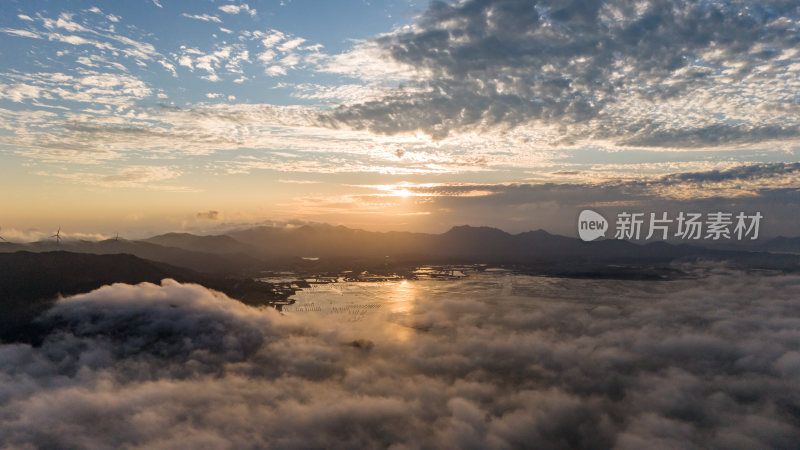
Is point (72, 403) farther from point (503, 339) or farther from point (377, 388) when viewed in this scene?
point (503, 339)

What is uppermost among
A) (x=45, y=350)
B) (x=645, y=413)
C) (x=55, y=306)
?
(x=55, y=306)

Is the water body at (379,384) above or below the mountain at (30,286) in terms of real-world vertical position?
below

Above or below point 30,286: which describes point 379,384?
below

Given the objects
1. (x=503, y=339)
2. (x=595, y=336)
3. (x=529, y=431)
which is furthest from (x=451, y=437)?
(x=595, y=336)

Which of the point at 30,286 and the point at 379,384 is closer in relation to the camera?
the point at 379,384

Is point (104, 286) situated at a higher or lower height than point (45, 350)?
higher

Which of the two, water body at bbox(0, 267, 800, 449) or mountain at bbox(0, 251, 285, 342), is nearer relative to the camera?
water body at bbox(0, 267, 800, 449)

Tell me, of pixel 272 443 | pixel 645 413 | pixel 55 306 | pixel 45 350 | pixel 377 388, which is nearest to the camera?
pixel 272 443

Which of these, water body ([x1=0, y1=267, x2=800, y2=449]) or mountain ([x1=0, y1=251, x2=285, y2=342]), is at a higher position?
mountain ([x1=0, y1=251, x2=285, y2=342])

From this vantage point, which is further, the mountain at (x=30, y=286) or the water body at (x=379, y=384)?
the mountain at (x=30, y=286)

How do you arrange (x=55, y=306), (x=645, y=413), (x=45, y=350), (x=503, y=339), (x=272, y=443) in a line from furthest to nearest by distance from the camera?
(x=503, y=339)
(x=55, y=306)
(x=45, y=350)
(x=645, y=413)
(x=272, y=443)

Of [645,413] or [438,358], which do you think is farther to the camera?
[438,358]
